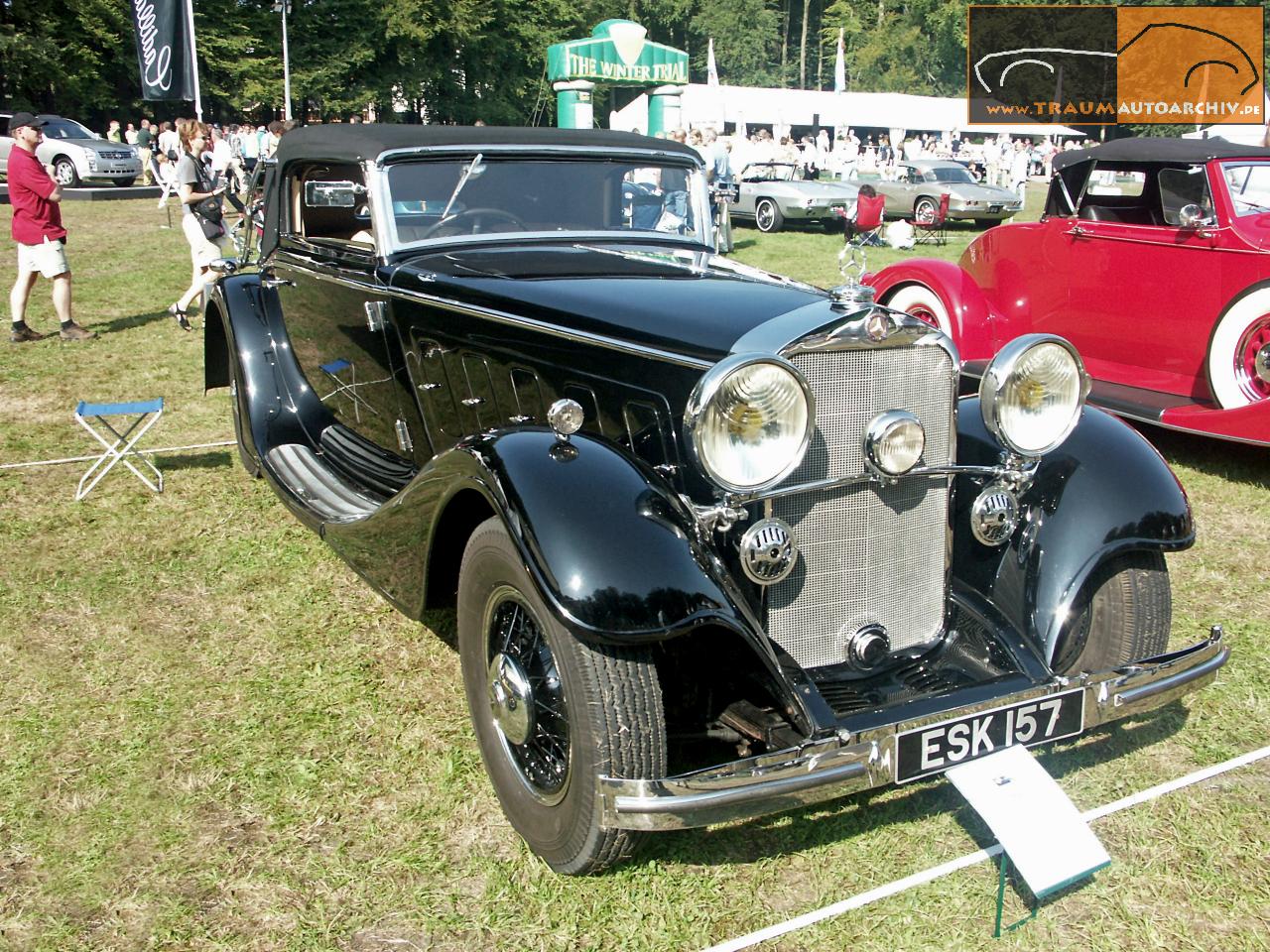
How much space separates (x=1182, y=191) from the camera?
6.48 metres

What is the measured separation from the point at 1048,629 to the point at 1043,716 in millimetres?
363

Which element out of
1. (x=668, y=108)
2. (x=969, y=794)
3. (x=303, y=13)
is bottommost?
(x=969, y=794)

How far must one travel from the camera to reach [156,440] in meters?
6.07

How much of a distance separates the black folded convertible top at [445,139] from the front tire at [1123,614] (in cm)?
244

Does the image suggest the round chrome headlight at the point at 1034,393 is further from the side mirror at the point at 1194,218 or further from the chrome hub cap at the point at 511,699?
the side mirror at the point at 1194,218

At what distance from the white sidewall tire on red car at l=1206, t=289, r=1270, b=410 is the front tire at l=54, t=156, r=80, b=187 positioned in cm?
2253

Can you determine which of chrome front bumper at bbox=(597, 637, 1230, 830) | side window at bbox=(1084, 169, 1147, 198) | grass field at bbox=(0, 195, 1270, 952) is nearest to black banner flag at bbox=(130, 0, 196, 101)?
side window at bbox=(1084, 169, 1147, 198)

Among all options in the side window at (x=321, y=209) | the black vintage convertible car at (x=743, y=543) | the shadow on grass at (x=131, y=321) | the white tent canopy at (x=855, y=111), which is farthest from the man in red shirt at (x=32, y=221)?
the white tent canopy at (x=855, y=111)

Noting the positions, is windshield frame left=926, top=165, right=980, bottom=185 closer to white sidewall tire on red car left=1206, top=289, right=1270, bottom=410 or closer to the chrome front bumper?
white sidewall tire on red car left=1206, top=289, right=1270, bottom=410

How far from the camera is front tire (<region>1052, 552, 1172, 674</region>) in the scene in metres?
2.86

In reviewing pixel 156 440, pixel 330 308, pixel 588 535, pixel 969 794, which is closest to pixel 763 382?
pixel 588 535

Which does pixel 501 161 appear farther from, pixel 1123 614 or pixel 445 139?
pixel 1123 614

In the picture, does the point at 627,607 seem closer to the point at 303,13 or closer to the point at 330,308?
the point at 330,308

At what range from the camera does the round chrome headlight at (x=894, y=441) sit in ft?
8.52
